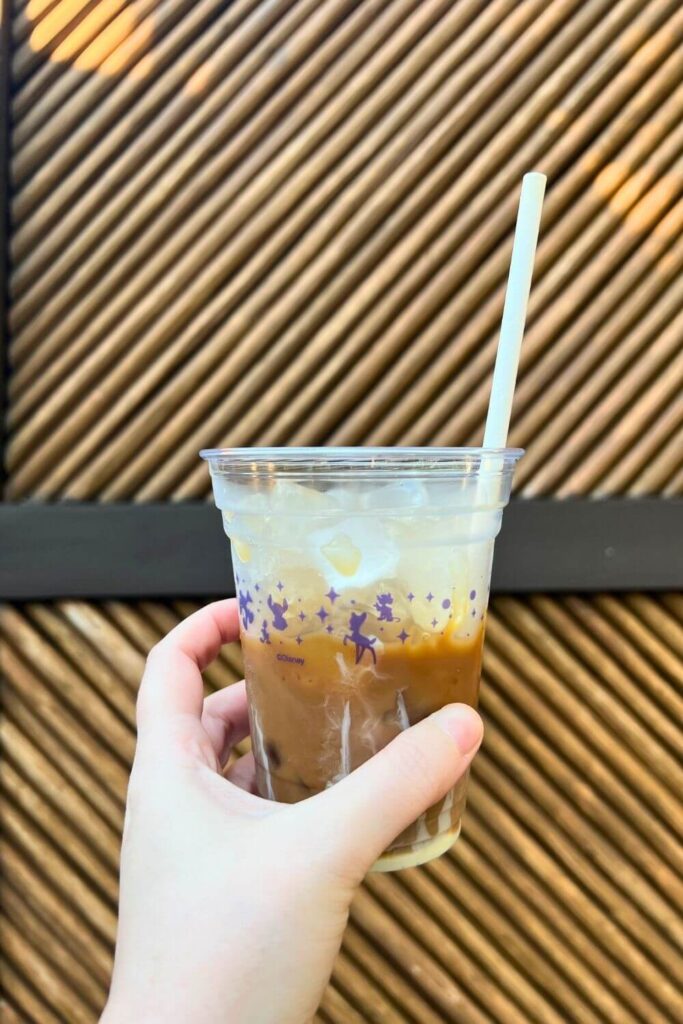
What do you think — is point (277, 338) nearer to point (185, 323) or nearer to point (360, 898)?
point (185, 323)

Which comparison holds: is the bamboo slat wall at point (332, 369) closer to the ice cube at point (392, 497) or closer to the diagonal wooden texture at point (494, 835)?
the diagonal wooden texture at point (494, 835)

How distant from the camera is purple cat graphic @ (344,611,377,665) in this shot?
563mm

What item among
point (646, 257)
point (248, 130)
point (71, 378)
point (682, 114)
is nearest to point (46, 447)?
point (71, 378)

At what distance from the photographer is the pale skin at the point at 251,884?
488 millimetres

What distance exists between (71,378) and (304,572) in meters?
0.69

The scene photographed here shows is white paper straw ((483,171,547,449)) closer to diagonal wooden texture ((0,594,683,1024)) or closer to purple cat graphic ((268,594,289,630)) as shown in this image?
purple cat graphic ((268,594,289,630))

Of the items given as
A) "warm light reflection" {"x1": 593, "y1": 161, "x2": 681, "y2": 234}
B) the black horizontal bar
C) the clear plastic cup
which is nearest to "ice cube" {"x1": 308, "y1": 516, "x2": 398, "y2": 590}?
the clear plastic cup

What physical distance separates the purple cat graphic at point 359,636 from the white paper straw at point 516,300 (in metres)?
0.18

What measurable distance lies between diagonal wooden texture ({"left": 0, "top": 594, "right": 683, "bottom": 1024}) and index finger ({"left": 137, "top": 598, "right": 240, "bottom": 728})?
0.91 feet

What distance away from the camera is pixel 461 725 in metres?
0.57

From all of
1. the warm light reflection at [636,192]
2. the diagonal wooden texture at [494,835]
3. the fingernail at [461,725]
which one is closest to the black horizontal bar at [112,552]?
the diagonal wooden texture at [494,835]

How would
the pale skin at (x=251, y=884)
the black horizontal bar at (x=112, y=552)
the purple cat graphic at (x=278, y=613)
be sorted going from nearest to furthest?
the pale skin at (x=251, y=884) → the purple cat graphic at (x=278, y=613) → the black horizontal bar at (x=112, y=552)

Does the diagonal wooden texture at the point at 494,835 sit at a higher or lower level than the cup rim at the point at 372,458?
lower

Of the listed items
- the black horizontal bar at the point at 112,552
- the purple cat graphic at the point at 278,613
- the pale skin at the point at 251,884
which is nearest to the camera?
the pale skin at the point at 251,884
